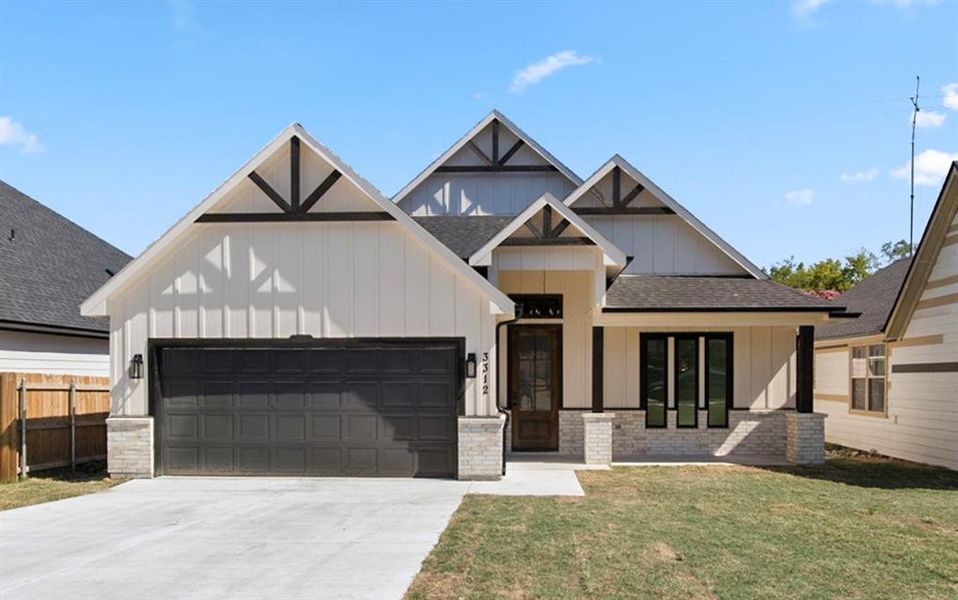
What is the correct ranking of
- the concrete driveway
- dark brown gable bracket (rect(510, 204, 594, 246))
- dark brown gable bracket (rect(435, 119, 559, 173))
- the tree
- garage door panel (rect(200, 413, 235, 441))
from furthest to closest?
the tree
dark brown gable bracket (rect(435, 119, 559, 173))
dark brown gable bracket (rect(510, 204, 594, 246))
garage door panel (rect(200, 413, 235, 441))
the concrete driveway

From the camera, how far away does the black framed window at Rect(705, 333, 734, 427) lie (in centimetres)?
1561

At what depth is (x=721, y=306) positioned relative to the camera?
1423 centimetres

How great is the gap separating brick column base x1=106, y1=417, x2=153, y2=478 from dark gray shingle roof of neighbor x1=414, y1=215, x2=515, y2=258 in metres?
6.51

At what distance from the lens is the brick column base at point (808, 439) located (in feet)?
47.0

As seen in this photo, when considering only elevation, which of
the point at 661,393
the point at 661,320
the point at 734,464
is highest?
the point at 661,320

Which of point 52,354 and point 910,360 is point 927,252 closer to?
point 910,360

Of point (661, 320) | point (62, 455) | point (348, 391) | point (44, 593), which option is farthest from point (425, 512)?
point (62, 455)

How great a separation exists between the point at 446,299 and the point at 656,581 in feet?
22.1

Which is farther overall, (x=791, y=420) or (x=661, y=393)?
(x=661, y=393)

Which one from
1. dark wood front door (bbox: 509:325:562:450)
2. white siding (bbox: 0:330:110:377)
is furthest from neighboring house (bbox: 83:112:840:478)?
white siding (bbox: 0:330:110:377)

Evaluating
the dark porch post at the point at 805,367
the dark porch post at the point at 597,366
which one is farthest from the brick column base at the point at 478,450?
the dark porch post at the point at 805,367

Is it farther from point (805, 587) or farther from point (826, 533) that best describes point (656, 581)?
point (826, 533)

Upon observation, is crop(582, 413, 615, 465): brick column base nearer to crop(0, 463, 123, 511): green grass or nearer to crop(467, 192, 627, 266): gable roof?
crop(467, 192, 627, 266): gable roof

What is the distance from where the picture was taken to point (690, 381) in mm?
15664
